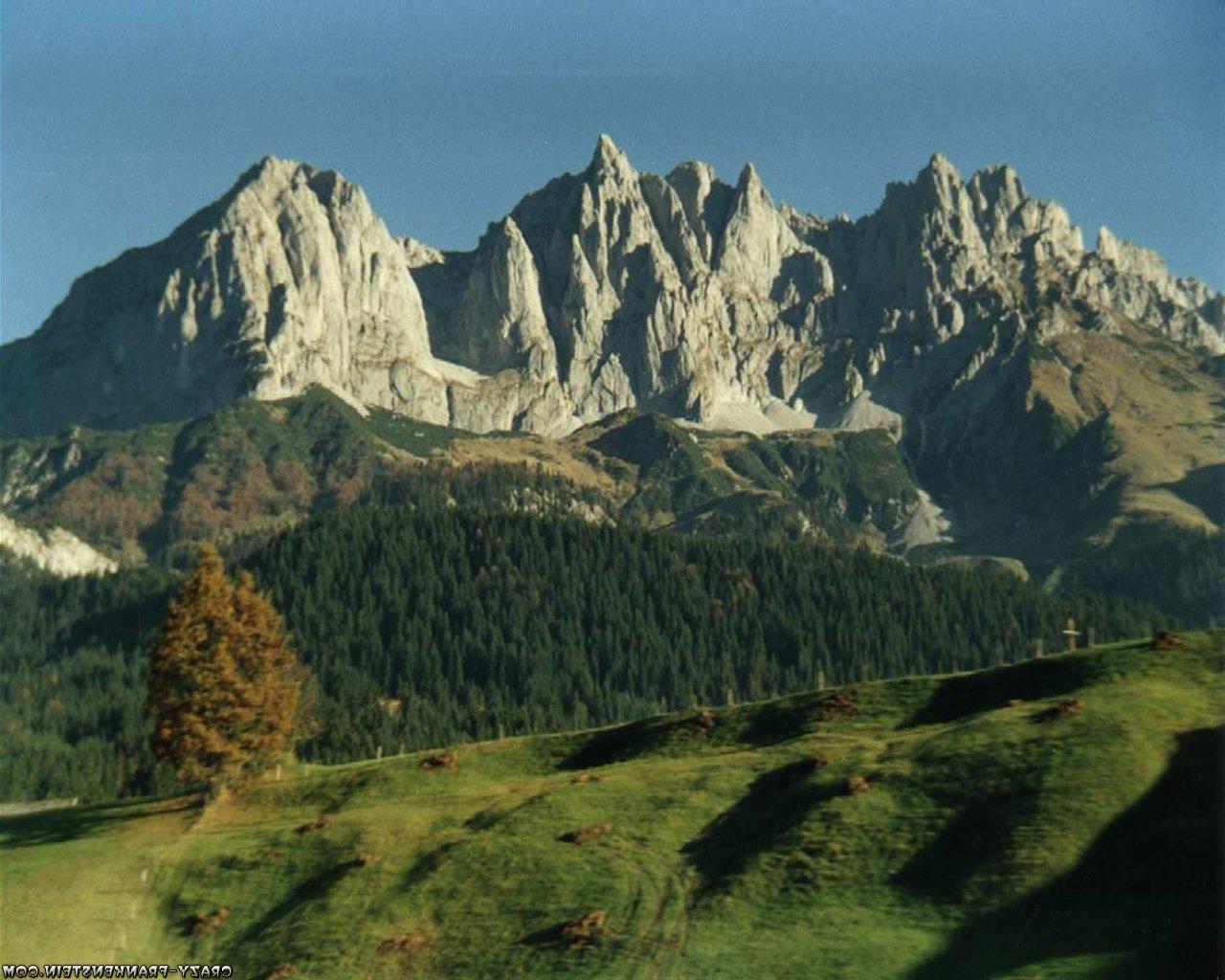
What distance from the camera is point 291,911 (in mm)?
76188

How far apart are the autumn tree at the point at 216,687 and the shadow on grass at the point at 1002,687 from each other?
149 feet

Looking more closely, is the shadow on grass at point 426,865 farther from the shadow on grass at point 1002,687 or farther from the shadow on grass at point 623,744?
the shadow on grass at point 1002,687

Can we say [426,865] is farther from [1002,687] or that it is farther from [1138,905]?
[1138,905]

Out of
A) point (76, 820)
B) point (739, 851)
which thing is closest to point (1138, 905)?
point (739, 851)

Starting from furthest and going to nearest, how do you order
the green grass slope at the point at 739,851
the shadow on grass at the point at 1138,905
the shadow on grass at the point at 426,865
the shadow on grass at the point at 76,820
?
the shadow on grass at the point at 76,820 → the shadow on grass at the point at 426,865 → the green grass slope at the point at 739,851 → the shadow on grass at the point at 1138,905

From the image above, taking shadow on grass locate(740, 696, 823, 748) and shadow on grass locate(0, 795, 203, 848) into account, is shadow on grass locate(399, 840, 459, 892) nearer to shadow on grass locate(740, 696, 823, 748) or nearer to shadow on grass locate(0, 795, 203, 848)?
shadow on grass locate(740, 696, 823, 748)

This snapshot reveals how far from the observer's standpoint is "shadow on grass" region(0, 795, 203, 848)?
93438 mm

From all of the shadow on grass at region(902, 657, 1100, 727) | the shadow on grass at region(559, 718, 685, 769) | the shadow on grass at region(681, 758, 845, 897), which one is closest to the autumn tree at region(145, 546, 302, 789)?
the shadow on grass at region(559, 718, 685, 769)

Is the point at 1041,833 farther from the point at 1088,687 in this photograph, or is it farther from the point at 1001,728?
the point at 1088,687

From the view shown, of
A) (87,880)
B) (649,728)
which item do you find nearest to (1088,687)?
(649,728)

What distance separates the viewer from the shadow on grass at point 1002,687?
83.0 m

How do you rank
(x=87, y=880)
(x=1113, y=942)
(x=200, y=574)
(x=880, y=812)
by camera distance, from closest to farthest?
(x=1113, y=942) < (x=880, y=812) < (x=87, y=880) < (x=200, y=574)

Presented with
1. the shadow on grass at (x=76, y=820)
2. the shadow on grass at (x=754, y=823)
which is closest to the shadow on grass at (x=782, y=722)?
the shadow on grass at (x=754, y=823)

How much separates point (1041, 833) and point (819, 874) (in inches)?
426
